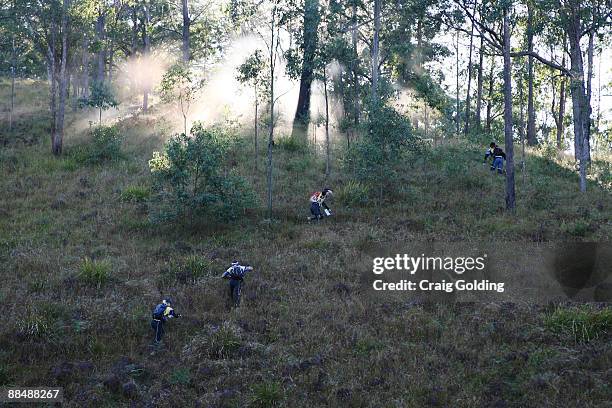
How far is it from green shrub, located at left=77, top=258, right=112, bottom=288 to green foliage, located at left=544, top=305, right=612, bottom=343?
11.0 meters

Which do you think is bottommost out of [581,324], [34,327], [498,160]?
[34,327]

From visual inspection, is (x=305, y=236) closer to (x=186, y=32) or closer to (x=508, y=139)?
(x=508, y=139)

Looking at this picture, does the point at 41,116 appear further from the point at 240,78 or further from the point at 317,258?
the point at 317,258

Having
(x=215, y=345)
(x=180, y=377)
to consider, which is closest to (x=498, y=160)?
(x=215, y=345)

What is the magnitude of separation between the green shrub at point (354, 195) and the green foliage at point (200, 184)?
13.4ft

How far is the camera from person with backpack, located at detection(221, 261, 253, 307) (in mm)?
13812

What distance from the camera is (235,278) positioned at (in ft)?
45.6

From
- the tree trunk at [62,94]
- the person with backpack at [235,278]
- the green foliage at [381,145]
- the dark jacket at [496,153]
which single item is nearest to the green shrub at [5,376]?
the person with backpack at [235,278]

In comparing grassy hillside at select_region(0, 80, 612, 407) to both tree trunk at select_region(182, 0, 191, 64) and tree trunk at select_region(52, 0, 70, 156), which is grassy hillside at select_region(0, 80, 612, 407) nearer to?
tree trunk at select_region(52, 0, 70, 156)

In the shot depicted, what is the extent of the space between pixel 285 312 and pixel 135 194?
1148cm

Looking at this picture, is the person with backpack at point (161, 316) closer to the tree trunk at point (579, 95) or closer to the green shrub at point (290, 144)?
the tree trunk at point (579, 95)

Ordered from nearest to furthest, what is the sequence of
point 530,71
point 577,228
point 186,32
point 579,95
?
point 577,228, point 579,95, point 530,71, point 186,32

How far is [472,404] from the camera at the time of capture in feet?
31.1

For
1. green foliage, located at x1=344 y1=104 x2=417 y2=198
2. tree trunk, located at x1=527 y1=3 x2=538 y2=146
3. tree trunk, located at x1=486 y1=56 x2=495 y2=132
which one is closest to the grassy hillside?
green foliage, located at x1=344 y1=104 x2=417 y2=198
